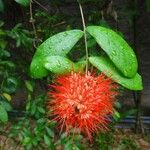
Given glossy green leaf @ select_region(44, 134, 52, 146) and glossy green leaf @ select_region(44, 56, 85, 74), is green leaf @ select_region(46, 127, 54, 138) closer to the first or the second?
glossy green leaf @ select_region(44, 134, 52, 146)

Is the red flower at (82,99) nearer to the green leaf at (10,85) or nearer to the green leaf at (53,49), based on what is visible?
the green leaf at (53,49)

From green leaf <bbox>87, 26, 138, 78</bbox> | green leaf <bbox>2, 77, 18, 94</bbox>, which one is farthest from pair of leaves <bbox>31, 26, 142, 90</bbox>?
green leaf <bbox>2, 77, 18, 94</bbox>

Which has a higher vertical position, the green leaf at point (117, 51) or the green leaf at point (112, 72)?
the green leaf at point (117, 51)

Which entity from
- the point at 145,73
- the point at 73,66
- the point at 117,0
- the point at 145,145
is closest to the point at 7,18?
the point at 117,0

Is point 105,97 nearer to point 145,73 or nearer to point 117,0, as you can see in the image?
point 117,0

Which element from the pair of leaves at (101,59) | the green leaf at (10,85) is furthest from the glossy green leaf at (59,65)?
the green leaf at (10,85)

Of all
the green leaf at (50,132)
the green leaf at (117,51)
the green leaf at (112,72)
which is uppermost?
the green leaf at (117,51)
